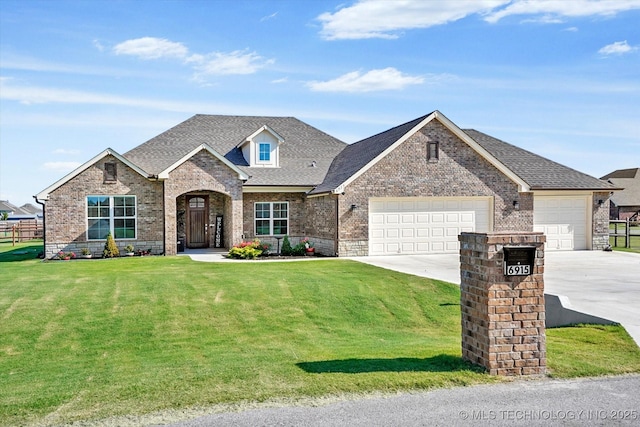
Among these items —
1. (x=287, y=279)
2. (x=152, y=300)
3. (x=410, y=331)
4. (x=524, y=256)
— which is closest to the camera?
(x=524, y=256)

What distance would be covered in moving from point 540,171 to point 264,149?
13.2m

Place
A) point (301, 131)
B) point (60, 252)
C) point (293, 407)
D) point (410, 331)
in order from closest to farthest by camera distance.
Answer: point (293, 407) → point (410, 331) → point (60, 252) → point (301, 131)

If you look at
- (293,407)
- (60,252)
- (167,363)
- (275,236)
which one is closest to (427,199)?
(275,236)

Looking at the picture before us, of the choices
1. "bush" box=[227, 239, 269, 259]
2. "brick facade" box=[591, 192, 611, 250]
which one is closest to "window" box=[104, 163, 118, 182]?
"bush" box=[227, 239, 269, 259]

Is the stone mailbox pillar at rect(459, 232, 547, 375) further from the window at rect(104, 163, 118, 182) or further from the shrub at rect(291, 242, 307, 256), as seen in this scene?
the window at rect(104, 163, 118, 182)

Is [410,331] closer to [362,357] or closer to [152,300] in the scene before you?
[362,357]

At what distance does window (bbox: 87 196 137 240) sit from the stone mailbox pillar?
19.6 metres

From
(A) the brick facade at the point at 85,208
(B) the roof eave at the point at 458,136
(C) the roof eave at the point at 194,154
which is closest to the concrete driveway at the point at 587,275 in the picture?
(B) the roof eave at the point at 458,136

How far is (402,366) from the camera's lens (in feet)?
23.6

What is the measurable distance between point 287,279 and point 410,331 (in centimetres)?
485

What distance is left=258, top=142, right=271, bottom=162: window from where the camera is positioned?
1083 inches

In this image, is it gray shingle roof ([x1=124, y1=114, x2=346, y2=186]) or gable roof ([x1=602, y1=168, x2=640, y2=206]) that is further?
gable roof ([x1=602, y1=168, x2=640, y2=206])

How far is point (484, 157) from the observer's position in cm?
2433

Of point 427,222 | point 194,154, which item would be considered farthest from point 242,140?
point 427,222
